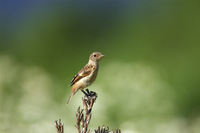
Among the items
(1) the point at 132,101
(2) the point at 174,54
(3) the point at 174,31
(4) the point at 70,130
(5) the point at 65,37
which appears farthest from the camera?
(5) the point at 65,37

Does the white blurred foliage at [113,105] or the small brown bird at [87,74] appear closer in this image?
the small brown bird at [87,74]

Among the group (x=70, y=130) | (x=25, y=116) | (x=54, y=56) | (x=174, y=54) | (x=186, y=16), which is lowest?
(x=70, y=130)

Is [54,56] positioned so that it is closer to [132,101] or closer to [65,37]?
[65,37]

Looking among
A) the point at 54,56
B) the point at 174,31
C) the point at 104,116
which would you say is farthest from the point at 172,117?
the point at 54,56

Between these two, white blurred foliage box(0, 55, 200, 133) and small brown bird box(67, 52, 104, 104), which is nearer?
small brown bird box(67, 52, 104, 104)

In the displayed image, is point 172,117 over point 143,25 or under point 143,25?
under

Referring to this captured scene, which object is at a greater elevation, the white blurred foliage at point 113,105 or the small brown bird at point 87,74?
the white blurred foliage at point 113,105

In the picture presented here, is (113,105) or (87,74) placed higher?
(113,105)

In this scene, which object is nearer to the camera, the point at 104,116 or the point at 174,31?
the point at 104,116

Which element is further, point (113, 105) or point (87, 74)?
point (113, 105)

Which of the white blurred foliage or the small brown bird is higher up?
the white blurred foliage

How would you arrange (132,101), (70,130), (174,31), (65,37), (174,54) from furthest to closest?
(65,37), (174,31), (174,54), (132,101), (70,130)
